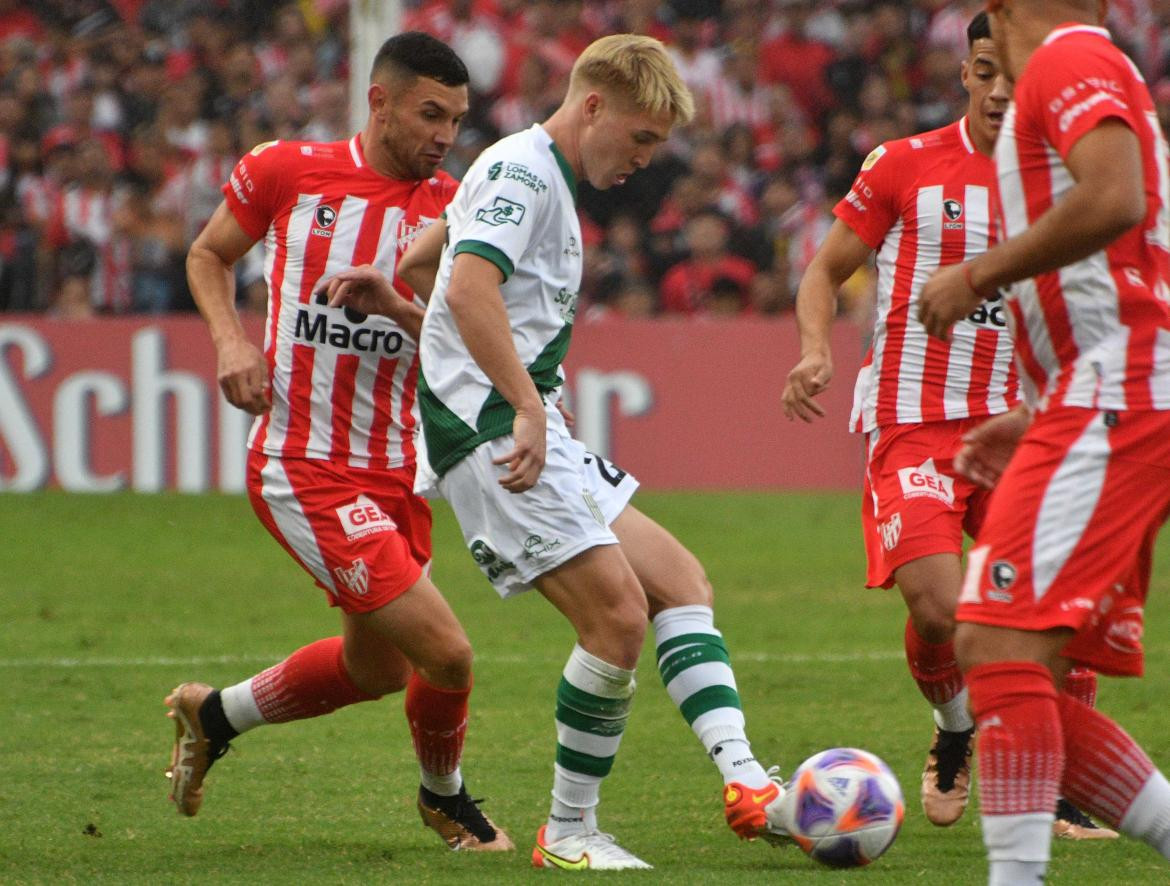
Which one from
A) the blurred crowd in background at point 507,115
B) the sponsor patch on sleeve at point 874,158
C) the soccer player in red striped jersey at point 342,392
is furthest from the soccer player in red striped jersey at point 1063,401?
the blurred crowd in background at point 507,115

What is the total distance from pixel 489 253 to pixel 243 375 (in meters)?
1.06

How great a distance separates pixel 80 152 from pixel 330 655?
11.8 meters

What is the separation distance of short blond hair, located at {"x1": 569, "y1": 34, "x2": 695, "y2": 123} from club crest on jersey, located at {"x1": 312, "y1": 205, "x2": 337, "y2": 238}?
113 centimetres

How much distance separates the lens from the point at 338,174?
19.4 ft

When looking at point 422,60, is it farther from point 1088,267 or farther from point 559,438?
point 1088,267

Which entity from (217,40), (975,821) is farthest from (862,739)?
(217,40)

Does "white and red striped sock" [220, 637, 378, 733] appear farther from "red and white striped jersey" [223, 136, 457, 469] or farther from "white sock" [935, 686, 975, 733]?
"white sock" [935, 686, 975, 733]

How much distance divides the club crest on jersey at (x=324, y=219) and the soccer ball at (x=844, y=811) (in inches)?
89.8

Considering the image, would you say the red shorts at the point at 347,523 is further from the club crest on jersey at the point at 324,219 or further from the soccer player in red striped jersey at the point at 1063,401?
the soccer player in red striped jersey at the point at 1063,401

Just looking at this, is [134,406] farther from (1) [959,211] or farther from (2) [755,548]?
(1) [959,211]

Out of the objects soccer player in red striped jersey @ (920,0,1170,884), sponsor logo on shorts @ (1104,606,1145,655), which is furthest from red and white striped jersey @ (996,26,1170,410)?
sponsor logo on shorts @ (1104,606,1145,655)

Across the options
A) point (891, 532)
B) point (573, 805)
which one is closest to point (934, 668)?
point (891, 532)

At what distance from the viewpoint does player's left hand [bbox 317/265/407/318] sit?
5471 mm

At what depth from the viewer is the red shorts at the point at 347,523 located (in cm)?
554
